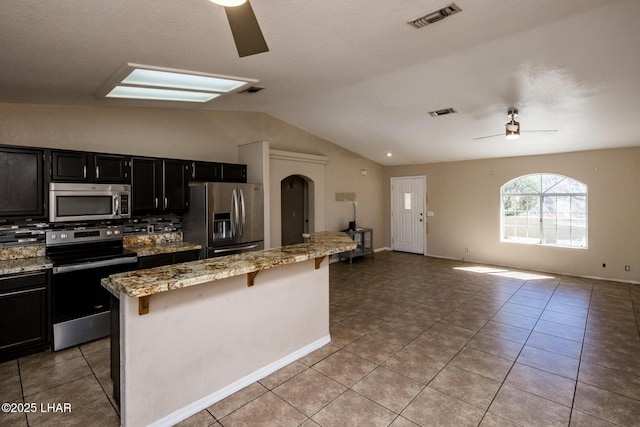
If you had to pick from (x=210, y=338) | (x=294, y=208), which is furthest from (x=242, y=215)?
(x=210, y=338)

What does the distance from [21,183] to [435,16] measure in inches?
155

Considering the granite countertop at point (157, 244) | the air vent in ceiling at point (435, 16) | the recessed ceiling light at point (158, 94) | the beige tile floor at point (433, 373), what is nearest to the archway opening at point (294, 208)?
the granite countertop at point (157, 244)

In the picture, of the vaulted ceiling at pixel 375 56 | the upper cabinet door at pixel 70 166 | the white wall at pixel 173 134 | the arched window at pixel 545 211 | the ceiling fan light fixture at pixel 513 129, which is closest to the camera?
the vaulted ceiling at pixel 375 56

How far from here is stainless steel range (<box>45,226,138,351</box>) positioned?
3131mm

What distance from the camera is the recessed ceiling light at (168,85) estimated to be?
2830 mm

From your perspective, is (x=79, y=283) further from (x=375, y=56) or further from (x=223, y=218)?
(x=375, y=56)

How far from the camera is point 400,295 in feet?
16.2

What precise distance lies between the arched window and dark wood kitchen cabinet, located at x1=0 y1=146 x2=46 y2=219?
24.6ft

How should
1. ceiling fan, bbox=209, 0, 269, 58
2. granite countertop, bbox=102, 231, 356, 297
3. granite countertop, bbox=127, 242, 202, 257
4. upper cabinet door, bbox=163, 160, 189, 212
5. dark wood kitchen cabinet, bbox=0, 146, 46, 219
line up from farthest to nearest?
1. upper cabinet door, bbox=163, 160, 189, 212
2. granite countertop, bbox=127, 242, 202, 257
3. dark wood kitchen cabinet, bbox=0, 146, 46, 219
4. granite countertop, bbox=102, 231, 356, 297
5. ceiling fan, bbox=209, 0, 269, 58

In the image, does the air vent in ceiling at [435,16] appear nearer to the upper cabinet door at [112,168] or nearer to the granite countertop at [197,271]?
the granite countertop at [197,271]

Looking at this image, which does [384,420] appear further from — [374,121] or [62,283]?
[374,121]

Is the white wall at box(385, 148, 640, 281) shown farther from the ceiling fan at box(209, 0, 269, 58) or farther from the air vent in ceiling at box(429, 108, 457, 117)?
the ceiling fan at box(209, 0, 269, 58)

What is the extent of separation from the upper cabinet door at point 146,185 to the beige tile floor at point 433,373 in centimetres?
157

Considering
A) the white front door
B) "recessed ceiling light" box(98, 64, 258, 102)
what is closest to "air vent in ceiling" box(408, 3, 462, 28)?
"recessed ceiling light" box(98, 64, 258, 102)
